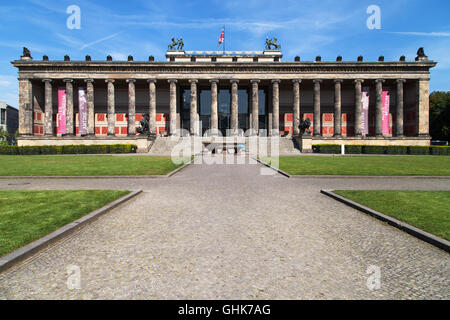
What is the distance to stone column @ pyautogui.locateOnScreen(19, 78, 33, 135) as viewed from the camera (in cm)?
4997

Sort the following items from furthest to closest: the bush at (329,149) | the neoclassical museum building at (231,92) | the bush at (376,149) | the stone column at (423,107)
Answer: the stone column at (423,107), the neoclassical museum building at (231,92), the bush at (329,149), the bush at (376,149)

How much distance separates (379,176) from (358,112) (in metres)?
42.0

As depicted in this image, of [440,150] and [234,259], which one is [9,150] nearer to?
[234,259]

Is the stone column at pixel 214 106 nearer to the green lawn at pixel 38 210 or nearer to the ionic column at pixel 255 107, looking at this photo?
the ionic column at pixel 255 107

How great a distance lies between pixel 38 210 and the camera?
Result: 7.54 m

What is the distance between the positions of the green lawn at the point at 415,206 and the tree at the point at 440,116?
60.7 m

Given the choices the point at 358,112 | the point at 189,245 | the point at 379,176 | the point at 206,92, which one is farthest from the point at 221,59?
the point at 189,245

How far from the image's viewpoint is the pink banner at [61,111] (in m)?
51.3

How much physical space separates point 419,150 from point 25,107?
67.6 metres

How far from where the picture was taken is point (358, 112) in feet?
171

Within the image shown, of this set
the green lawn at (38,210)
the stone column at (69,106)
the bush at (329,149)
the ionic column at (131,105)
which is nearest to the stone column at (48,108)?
the stone column at (69,106)

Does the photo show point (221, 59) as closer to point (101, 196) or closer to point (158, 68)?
point (158, 68)
